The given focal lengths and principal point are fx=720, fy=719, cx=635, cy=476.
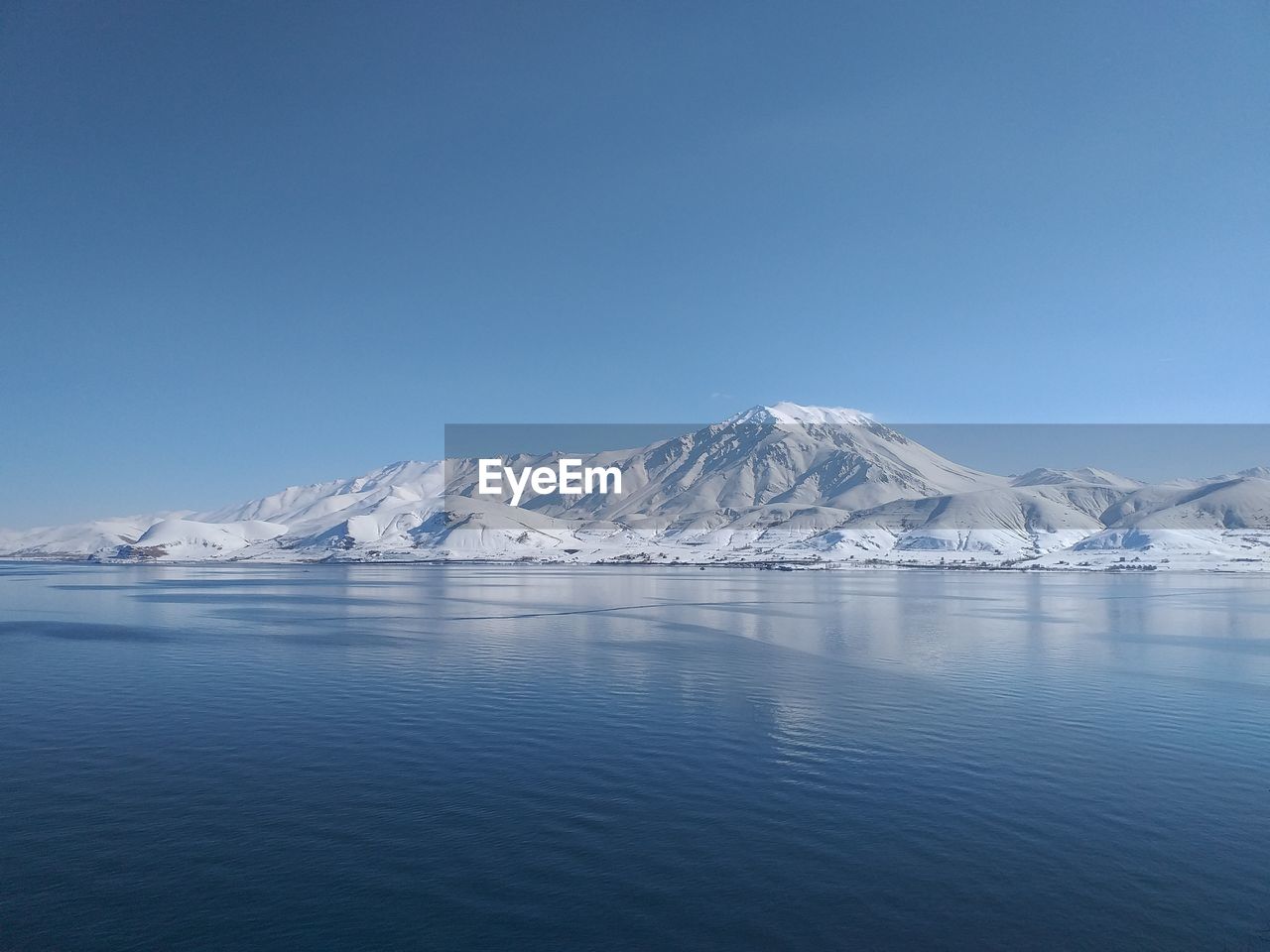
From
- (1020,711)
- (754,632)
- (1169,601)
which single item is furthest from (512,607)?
(1169,601)

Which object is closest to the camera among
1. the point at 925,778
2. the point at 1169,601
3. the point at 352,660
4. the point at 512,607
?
the point at 925,778

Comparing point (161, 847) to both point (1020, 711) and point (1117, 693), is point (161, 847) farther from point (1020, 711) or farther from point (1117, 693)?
point (1117, 693)

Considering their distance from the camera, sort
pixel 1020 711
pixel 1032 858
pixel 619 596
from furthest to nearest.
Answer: pixel 619 596, pixel 1020 711, pixel 1032 858

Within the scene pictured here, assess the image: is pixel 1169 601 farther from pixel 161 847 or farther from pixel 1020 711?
pixel 161 847

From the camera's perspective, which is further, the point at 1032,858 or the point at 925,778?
the point at 925,778

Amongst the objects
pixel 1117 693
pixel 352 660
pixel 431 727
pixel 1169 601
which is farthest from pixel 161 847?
pixel 1169 601

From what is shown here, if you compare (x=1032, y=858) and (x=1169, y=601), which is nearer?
(x=1032, y=858)
